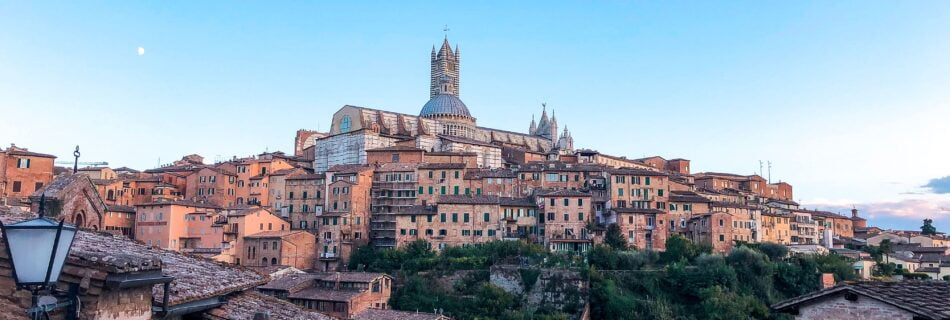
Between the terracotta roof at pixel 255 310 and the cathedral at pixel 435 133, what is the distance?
5610cm

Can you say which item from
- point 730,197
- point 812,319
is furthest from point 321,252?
point 812,319

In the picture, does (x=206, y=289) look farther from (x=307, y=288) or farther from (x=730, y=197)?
(x=730, y=197)

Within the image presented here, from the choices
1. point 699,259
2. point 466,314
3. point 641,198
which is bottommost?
point 466,314

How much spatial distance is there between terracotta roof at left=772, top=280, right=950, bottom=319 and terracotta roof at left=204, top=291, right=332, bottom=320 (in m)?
6.97

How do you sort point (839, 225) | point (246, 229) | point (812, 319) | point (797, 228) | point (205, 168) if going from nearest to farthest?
point (812, 319) → point (246, 229) → point (205, 168) → point (797, 228) → point (839, 225)

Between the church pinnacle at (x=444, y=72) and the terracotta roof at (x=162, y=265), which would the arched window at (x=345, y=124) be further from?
the terracotta roof at (x=162, y=265)

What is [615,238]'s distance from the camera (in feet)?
181

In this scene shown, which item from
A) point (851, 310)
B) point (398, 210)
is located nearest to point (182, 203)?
point (398, 210)

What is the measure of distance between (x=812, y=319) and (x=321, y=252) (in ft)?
163

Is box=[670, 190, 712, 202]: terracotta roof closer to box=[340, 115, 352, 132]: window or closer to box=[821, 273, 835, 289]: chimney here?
box=[821, 273, 835, 289]: chimney

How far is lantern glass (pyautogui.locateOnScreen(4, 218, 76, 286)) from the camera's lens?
5.23 metres

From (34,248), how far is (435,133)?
73992mm

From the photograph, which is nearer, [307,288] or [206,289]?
[206,289]

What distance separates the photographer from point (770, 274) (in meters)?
51.1
